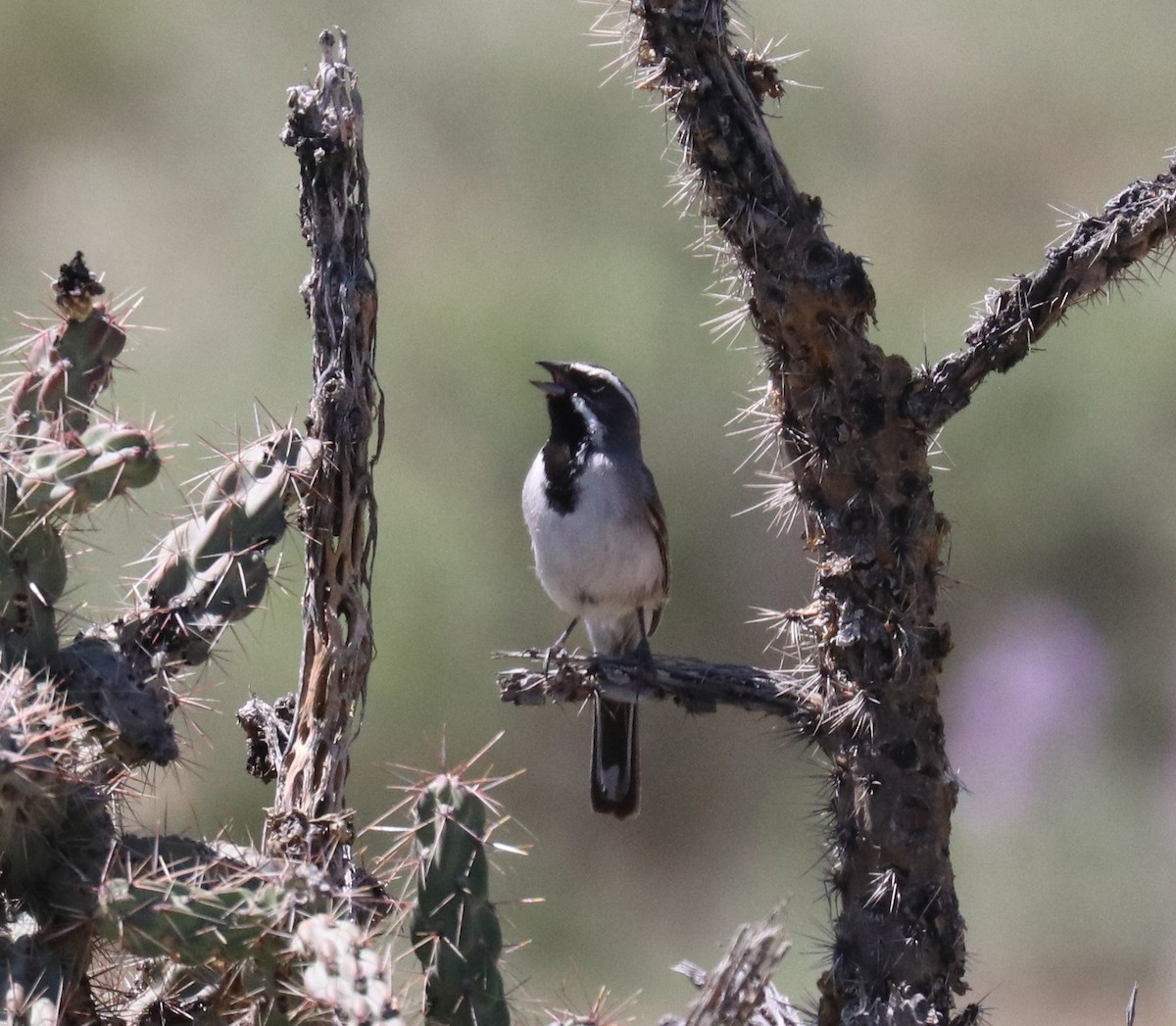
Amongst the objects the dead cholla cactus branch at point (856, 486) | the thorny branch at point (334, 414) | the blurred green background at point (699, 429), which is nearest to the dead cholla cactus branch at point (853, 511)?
the dead cholla cactus branch at point (856, 486)

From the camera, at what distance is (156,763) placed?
2990 mm

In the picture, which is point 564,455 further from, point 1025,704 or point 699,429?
point 1025,704

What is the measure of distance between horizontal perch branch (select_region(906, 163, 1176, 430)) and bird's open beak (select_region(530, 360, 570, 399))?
71.4 inches

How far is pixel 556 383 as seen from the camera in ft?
16.5

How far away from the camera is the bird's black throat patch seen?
5.15m

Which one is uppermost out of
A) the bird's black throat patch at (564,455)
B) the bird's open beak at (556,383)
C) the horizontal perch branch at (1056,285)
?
the bird's open beak at (556,383)

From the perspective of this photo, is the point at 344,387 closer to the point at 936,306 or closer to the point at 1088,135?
the point at 936,306

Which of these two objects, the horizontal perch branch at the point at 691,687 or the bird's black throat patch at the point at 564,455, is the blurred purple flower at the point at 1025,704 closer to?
the bird's black throat patch at the point at 564,455

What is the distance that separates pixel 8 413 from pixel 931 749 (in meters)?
2.26

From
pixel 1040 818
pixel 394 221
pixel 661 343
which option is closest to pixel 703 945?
pixel 1040 818

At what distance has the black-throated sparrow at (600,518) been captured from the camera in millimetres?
5152

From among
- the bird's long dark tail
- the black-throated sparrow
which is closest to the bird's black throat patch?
the black-throated sparrow

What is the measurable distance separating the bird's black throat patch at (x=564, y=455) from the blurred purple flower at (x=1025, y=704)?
15.6 ft

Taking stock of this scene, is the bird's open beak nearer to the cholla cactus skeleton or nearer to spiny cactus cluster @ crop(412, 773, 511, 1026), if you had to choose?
the cholla cactus skeleton
